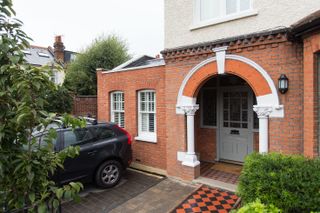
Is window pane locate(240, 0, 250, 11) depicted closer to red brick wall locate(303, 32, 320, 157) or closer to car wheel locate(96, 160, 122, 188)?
red brick wall locate(303, 32, 320, 157)

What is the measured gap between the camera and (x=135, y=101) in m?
7.68

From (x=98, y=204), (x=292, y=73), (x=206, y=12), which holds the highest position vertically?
(x=206, y=12)

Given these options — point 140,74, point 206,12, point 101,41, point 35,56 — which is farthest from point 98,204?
point 35,56

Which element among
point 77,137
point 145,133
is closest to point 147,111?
point 145,133

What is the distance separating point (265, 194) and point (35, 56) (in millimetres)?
23579

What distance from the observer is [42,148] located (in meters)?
1.88

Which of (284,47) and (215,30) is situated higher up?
(215,30)

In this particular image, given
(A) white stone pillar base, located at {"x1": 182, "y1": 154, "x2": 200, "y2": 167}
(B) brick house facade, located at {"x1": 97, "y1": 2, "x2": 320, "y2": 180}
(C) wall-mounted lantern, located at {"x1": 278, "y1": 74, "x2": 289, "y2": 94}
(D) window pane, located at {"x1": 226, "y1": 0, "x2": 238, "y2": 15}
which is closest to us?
(B) brick house facade, located at {"x1": 97, "y1": 2, "x2": 320, "y2": 180}

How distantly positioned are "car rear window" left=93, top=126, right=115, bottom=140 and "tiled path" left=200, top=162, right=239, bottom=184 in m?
2.94

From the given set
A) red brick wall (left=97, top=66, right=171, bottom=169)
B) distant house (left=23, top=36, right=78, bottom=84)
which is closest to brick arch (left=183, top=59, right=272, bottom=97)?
red brick wall (left=97, top=66, right=171, bottom=169)

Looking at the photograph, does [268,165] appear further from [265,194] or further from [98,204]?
[98,204]

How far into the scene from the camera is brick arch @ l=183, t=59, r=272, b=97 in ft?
16.1

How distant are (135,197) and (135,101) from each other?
3.40 m

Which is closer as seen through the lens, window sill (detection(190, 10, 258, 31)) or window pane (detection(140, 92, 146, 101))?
window sill (detection(190, 10, 258, 31))
